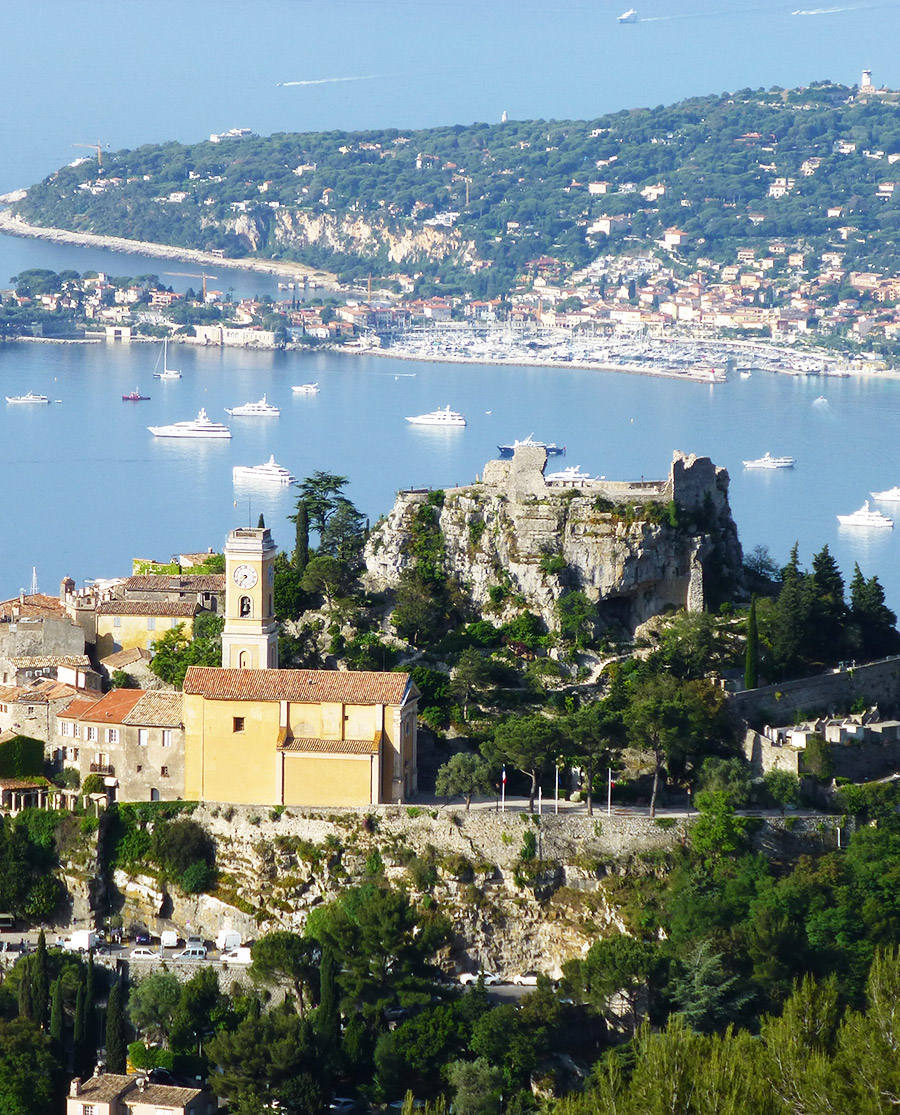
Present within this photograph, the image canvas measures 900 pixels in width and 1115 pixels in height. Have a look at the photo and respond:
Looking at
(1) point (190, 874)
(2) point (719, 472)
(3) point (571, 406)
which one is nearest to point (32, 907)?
(1) point (190, 874)

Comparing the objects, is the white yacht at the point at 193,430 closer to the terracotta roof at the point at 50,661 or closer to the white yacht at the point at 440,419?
the white yacht at the point at 440,419

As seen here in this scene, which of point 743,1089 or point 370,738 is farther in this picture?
point 370,738

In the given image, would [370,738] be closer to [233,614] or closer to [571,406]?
[233,614]

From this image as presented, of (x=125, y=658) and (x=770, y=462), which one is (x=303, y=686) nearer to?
(x=125, y=658)

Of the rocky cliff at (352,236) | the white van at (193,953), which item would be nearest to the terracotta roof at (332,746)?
the white van at (193,953)

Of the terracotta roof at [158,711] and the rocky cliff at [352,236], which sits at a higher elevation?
the rocky cliff at [352,236]

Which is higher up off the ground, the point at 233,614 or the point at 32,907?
the point at 233,614

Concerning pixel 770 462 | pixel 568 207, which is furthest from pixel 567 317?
pixel 770 462

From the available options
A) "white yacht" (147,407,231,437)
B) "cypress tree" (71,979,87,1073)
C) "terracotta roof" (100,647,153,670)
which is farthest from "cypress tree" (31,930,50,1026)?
"white yacht" (147,407,231,437)
